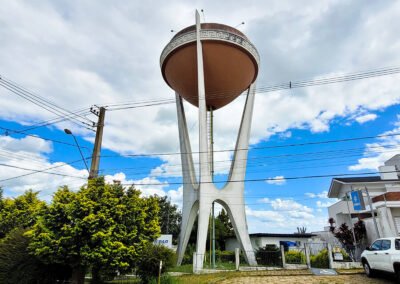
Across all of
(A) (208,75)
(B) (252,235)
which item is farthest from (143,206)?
(B) (252,235)

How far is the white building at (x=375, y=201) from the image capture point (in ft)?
54.7

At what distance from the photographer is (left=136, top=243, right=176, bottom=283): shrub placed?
11469 mm

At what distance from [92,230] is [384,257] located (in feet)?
36.8

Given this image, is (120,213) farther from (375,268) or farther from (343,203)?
(343,203)

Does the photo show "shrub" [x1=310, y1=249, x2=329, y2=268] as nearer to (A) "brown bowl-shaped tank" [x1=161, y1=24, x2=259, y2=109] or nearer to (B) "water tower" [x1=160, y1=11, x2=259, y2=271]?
(B) "water tower" [x1=160, y1=11, x2=259, y2=271]

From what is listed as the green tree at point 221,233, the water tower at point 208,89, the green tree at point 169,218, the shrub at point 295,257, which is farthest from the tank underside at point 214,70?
the green tree at point 169,218

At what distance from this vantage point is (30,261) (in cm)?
1209

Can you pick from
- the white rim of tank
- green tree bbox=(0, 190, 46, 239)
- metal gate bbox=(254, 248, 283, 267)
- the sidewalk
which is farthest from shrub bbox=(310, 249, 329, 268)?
green tree bbox=(0, 190, 46, 239)

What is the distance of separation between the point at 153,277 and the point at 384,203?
15.0 metres

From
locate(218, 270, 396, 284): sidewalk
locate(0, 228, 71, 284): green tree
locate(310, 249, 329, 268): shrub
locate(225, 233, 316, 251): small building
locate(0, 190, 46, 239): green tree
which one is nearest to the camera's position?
locate(218, 270, 396, 284): sidewalk

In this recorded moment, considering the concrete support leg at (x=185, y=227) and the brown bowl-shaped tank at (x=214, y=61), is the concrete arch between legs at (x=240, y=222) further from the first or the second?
the brown bowl-shaped tank at (x=214, y=61)

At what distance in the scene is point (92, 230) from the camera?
10.8 meters

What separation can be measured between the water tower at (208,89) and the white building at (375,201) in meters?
7.79

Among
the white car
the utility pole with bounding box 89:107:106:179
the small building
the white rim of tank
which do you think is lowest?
the white car
